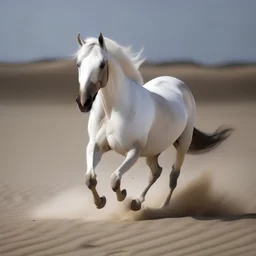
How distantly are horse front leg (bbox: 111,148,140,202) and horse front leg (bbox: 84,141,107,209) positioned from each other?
15cm

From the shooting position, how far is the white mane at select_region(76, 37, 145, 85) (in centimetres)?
472

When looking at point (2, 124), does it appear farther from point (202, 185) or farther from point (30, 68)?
point (30, 68)

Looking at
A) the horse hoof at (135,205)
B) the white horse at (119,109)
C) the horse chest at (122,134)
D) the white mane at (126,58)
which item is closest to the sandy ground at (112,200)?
the horse hoof at (135,205)

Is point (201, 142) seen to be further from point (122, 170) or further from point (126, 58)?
point (122, 170)

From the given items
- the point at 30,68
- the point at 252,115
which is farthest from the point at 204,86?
the point at 30,68

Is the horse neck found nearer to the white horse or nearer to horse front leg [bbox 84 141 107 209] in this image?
the white horse

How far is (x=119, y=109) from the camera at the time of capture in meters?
4.47

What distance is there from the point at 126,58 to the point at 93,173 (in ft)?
3.67

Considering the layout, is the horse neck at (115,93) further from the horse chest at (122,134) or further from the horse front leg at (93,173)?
the horse front leg at (93,173)

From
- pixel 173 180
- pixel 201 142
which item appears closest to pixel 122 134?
pixel 173 180

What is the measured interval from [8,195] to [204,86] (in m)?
18.1

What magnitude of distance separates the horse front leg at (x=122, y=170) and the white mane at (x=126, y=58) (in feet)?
2.63

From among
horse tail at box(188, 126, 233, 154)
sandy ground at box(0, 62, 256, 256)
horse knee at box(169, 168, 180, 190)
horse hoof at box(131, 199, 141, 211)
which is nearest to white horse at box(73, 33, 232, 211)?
horse hoof at box(131, 199, 141, 211)

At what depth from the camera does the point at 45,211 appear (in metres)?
5.98
